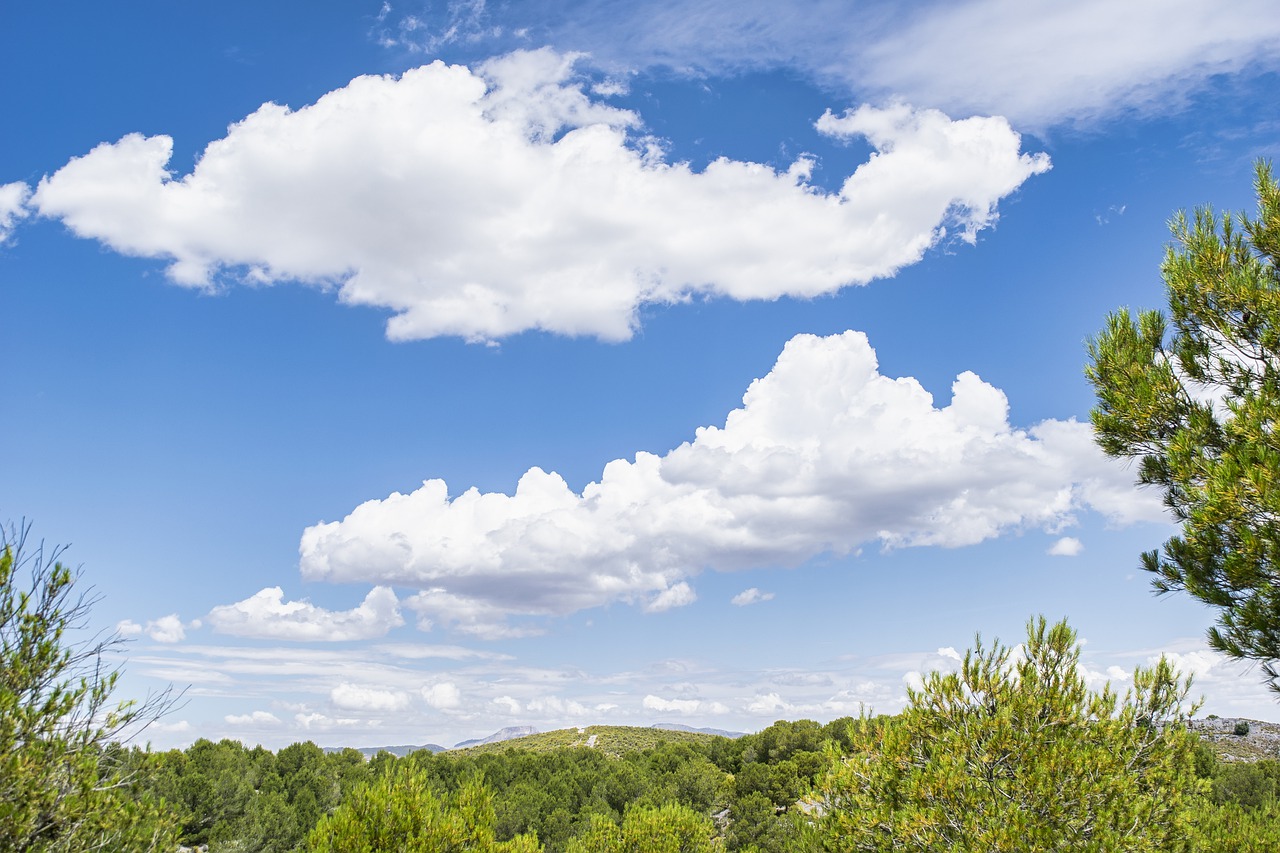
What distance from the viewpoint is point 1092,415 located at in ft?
35.4

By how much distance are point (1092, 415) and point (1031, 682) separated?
14.3ft

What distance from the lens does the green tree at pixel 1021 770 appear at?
10445mm

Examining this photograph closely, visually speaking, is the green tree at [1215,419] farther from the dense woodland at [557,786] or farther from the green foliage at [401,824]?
the dense woodland at [557,786]

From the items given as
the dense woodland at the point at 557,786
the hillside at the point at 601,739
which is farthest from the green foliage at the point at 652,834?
the hillside at the point at 601,739

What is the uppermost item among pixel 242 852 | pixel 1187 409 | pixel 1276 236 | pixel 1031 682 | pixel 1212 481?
pixel 1276 236

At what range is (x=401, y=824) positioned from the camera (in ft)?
57.4

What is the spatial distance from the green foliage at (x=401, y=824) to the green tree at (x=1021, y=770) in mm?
9367

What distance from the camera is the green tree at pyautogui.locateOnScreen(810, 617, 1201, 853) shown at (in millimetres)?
10445

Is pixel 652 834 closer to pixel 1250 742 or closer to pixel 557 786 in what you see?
pixel 557 786

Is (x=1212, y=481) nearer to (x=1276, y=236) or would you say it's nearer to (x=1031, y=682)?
(x=1276, y=236)

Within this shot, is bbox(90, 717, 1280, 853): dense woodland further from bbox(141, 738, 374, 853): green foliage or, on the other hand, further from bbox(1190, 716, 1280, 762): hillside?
bbox(1190, 716, 1280, 762): hillside

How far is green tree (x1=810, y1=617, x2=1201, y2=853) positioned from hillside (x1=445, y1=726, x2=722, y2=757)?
85009 millimetres

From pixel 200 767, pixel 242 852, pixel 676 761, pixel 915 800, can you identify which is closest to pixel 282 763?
pixel 200 767

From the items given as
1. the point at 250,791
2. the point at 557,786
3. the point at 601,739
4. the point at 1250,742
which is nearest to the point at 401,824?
the point at 250,791
